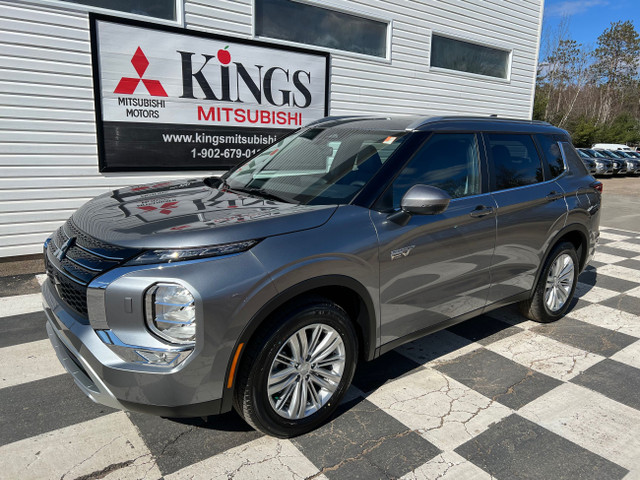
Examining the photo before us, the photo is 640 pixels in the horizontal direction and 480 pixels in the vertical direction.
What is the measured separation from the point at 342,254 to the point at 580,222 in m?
2.93

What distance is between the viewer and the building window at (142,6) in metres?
5.93

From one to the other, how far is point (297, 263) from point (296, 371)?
2.01 feet

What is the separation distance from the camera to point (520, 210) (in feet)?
12.4

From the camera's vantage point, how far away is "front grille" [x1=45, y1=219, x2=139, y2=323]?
90.7 inches

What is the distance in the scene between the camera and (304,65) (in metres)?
7.88

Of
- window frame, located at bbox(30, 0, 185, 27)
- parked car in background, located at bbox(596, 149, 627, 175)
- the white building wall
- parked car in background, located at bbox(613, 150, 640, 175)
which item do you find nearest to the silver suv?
the white building wall

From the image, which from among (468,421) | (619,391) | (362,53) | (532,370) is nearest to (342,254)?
(468,421)

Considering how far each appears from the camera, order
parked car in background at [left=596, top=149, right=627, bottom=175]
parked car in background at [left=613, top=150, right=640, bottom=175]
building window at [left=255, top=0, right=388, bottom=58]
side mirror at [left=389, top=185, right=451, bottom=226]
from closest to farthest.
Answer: side mirror at [left=389, top=185, right=451, bottom=226]
building window at [left=255, top=0, right=388, bottom=58]
parked car in background at [left=596, top=149, right=627, bottom=175]
parked car in background at [left=613, top=150, right=640, bottom=175]

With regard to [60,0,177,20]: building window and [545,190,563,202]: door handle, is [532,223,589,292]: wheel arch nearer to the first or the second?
[545,190,563,202]: door handle

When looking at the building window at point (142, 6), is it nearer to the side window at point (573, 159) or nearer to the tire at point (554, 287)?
the side window at point (573, 159)

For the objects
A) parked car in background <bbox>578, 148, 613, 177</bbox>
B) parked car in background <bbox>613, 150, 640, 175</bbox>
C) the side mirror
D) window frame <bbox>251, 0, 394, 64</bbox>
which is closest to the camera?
the side mirror

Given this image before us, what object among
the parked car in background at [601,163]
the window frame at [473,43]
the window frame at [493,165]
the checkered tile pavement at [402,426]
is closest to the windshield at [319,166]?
the window frame at [493,165]

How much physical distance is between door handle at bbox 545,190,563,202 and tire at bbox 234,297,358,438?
2326mm

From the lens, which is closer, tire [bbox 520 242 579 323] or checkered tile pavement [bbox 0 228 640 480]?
checkered tile pavement [bbox 0 228 640 480]
